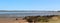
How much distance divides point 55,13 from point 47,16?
7cm

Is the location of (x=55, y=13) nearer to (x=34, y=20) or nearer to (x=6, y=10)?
(x=34, y=20)

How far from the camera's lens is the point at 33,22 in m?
0.74

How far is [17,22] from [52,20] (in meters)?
0.30

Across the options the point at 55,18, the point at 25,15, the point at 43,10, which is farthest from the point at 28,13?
the point at 55,18

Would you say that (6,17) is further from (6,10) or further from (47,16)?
(47,16)

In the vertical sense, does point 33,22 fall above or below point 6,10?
below

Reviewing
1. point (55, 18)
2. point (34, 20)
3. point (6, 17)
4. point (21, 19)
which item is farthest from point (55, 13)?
point (6, 17)

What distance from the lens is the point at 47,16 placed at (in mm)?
742

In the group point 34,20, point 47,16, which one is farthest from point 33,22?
point 47,16

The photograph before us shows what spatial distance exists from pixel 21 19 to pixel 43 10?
21 centimetres

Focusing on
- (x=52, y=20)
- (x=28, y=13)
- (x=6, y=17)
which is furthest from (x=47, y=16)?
(x=6, y=17)

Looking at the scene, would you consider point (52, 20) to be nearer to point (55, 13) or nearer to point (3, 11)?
point (55, 13)

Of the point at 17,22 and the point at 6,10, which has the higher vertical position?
the point at 6,10

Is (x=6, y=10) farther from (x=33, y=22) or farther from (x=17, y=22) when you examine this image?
(x=33, y=22)
